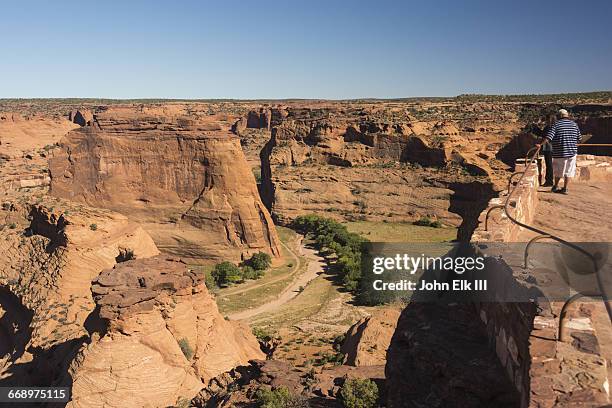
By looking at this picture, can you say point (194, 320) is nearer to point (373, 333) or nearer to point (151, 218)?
point (373, 333)

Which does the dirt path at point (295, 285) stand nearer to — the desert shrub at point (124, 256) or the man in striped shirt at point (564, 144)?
the desert shrub at point (124, 256)

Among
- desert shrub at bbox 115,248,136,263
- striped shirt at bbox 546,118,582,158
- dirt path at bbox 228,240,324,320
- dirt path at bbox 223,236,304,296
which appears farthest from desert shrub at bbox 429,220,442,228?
striped shirt at bbox 546,118,582,158

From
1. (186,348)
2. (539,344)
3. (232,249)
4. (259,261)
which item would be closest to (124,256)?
(186,348)

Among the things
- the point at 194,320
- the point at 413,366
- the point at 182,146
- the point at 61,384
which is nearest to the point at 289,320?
the point at 194,320

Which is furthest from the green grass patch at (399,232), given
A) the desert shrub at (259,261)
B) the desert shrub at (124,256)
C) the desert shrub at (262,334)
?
the desert shrub at (124,256)

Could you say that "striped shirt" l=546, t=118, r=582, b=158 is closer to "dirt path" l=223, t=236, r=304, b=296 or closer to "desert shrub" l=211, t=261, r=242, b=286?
"dirt path" l=223, t=236, r=304, b=296
